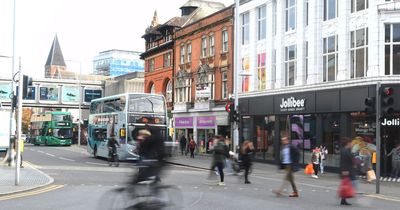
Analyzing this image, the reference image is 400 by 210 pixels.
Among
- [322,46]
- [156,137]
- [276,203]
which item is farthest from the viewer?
[322,46]

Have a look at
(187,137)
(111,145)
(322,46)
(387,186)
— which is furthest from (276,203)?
(187,137)

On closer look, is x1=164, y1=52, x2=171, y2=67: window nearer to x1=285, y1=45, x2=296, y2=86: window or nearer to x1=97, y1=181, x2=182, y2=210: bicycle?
x1=285, y1=45, x2=296, y2=86: window

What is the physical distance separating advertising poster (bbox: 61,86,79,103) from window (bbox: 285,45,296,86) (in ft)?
152

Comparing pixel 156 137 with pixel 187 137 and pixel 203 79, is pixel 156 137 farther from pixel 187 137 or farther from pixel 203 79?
pixel 187 137

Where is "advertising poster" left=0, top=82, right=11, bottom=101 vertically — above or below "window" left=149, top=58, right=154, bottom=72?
below

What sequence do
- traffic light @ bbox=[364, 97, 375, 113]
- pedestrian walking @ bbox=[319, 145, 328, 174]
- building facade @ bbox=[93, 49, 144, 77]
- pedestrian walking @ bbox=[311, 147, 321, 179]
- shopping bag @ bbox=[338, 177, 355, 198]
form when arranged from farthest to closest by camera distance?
building facade @ bbox=[93, 49, 144, 77], pedestrian walking @ bbox=[319, 145, 328, 174], pedestrian walking @ bbox=[311, 147, 321, 179], traffic light @ bbox=[364, 97, 375, 113], shopping bag @ bbox=[338, 177, 355, 198]

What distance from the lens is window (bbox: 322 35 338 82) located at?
30.3 metres

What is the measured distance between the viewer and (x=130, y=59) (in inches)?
6353

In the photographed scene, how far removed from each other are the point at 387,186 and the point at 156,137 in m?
14.4

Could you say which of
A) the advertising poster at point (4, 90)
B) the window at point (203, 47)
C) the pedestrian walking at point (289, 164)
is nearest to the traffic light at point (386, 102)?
→ the pedestrian walking at point (289, 164)

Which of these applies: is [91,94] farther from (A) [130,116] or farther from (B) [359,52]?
(B) [359,52]

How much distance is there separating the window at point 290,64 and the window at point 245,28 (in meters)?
5.40

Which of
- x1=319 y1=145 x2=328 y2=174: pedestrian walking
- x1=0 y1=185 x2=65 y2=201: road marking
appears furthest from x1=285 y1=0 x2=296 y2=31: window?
x1=0 y1=185 x2=65 y2=201: road marking

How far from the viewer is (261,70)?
37.4 metres
